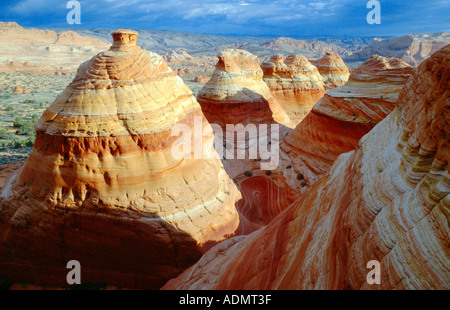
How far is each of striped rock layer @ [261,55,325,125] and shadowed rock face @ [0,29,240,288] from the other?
70.0ft

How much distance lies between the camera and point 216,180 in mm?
12320

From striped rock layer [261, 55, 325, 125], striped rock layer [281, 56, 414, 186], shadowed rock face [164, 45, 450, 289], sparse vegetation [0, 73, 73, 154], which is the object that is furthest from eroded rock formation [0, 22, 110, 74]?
shadowed rock face [164, 45, 450, 289]

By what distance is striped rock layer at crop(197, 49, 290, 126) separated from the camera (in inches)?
843

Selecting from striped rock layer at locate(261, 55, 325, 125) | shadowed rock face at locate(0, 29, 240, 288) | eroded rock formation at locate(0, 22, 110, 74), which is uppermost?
eroded rock formation at locate(0, 22, 110, 74)

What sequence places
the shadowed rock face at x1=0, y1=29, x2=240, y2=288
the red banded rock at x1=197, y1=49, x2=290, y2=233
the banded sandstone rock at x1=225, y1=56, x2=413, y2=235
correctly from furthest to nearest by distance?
1. the red banded rock at x1=197, y1=49, x2=290, y2=233
2. the banded sandstone rock at x1=225, y1=56, x2=413, y2=235
3. the shadowed rock face at x1=0, y1=29, x2=240, y2=288

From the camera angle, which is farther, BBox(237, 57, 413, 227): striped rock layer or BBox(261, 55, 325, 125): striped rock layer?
BBox(261, 55, 325, 125): striped rock layer

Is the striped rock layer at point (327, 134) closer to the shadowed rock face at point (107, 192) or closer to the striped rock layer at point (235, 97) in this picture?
the striped rock layer at point (235, 97)

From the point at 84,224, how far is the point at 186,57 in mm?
127998

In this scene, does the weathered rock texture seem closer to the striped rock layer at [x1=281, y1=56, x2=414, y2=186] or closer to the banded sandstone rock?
the banded sandstone rock

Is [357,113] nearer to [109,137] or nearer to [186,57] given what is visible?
[109,137]

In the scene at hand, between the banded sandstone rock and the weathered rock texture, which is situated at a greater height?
the weathered rock texture

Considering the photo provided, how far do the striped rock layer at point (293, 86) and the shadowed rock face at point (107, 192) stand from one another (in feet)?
70.0

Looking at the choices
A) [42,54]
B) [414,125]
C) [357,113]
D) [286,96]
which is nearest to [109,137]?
[414,125]

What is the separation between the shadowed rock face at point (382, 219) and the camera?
3365 millimetres
